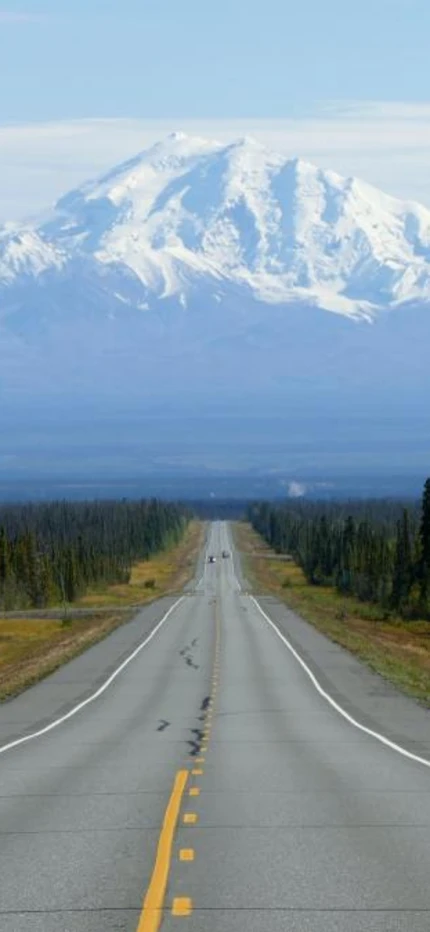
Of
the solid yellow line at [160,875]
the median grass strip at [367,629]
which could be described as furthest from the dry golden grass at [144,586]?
the solid yellow line at [160,875]

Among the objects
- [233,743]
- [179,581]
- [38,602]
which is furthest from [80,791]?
[179,581]

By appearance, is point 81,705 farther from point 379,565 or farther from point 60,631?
point 379,565

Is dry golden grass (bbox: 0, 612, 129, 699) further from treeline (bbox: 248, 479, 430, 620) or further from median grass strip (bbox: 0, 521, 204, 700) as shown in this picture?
treeline (bbox: 248, 479, 430, 620)

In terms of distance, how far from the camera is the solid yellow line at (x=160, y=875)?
12.5 m

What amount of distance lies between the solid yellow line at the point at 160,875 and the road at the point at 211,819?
0.02m

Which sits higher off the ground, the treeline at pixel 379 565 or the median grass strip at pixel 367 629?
the treeline at pixel 379 565

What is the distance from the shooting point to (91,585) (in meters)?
135

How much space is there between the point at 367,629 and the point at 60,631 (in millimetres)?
14807

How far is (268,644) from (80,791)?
43.9 metres

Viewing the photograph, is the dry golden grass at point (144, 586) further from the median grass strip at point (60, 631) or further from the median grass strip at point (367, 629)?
the median grass strip at point (367, 629)

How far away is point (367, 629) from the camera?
269 ft

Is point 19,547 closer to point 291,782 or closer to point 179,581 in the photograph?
point 179,581

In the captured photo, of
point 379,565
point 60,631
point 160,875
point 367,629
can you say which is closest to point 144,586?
point 379,565

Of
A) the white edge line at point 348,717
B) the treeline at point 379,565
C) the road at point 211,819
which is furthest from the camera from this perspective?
the treeline at point 379,565
